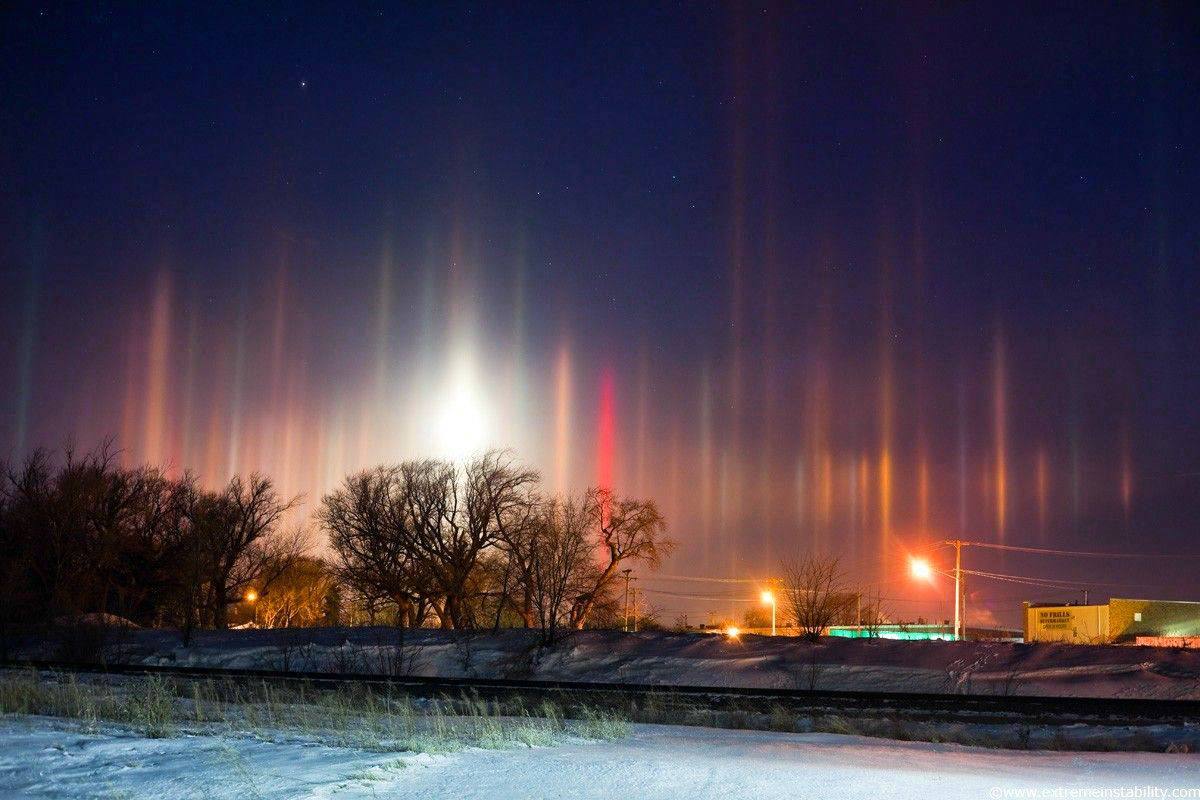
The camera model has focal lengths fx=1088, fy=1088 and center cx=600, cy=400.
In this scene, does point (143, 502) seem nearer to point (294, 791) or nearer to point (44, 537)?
point (44, 537)

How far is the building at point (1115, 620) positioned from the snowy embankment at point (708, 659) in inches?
1591

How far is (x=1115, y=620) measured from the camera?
7569 centimetres

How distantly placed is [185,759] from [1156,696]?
21913 mm

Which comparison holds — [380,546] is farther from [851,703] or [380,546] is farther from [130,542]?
[851,703]

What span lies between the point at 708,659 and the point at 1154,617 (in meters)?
58.9

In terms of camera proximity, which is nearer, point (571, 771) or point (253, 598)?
point (571, 771)

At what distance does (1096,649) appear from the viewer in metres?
30.9

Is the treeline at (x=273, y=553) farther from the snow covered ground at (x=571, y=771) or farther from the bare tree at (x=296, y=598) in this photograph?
the snow covered ground at (x=571, y=771)

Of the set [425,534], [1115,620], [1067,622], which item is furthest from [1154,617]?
[425,534]

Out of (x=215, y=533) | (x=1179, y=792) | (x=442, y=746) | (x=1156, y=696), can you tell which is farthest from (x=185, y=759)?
(x=215, y=533)

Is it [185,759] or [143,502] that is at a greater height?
[143,502]

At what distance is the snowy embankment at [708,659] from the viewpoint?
27406mm

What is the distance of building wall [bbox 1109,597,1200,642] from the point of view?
7562cm

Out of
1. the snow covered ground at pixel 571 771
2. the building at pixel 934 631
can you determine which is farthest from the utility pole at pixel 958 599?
the snow covered ground at pixel 571 771
